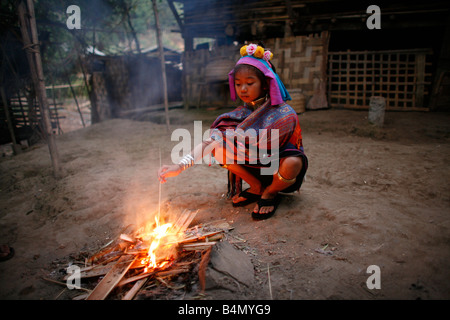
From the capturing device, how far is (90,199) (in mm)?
3523

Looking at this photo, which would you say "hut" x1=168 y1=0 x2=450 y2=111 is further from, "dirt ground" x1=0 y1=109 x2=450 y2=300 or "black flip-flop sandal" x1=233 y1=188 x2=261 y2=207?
"black flip-flop sandal" x1=233 y1=188 x2=261 y2=207

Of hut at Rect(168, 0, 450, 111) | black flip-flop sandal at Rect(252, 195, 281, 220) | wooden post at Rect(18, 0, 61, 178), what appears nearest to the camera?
black flip-flop sandal at Rect(252, 195, 281, 220)

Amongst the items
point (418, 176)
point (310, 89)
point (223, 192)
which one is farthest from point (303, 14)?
point (223, 192)

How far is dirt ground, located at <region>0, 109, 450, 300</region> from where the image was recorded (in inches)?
72.2

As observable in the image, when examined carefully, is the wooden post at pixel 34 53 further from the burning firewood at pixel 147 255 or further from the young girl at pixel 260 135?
the young girl at pixel 260 135

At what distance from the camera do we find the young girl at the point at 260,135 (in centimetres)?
236

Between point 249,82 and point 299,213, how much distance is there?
1.35m

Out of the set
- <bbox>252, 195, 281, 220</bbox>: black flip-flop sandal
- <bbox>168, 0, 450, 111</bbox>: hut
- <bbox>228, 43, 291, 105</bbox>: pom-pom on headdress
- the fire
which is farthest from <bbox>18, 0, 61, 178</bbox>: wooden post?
<bbox>168, 0, 450, 111</bbox>: hut

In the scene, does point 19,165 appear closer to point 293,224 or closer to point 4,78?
point 4,78

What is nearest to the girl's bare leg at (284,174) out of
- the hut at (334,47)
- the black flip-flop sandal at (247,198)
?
the black flip-flop sandal at (247,198)

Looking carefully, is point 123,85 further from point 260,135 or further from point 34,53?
point 260,135

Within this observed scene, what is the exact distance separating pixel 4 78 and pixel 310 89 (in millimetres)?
Result: 8989

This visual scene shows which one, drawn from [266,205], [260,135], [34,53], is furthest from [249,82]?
[34,53]
